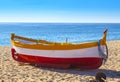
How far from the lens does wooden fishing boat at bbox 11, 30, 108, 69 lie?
40.1 feet

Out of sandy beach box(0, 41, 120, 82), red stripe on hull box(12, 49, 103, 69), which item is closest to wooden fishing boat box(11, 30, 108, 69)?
red stripe on hull box(12, 49, 103, 69)

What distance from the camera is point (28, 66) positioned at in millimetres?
13680

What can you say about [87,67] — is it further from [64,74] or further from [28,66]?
[28,66]

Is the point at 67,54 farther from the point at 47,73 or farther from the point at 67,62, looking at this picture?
the point at 47,73

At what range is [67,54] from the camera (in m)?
12.5

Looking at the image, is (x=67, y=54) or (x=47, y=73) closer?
(x=47, y=73)

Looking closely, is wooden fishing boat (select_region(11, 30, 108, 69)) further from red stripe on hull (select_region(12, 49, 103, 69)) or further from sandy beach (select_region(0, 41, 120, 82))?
sandy beach (select_region(0, 41, 120, 82))

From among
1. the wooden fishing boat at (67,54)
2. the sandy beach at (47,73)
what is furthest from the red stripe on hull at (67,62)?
the sandy beach at (47,73)

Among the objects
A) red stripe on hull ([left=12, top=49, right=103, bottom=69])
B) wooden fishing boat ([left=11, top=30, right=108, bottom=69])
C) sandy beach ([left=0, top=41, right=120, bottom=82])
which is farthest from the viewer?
red stripe on hull ([left=12, top=49, right=103, bottom=69])

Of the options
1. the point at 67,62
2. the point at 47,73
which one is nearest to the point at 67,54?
the point at 67,62

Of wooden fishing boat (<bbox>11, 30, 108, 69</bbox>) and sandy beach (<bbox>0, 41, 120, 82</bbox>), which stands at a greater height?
wooden fishing boat (<bbox>11, 30, 108, 69</bbox>)

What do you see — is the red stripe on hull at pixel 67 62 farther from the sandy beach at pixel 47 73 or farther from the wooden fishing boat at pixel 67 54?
the sandy beach at pixel 47 73

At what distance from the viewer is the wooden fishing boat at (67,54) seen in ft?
40.1

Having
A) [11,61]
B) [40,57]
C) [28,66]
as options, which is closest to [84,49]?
[40,57]
